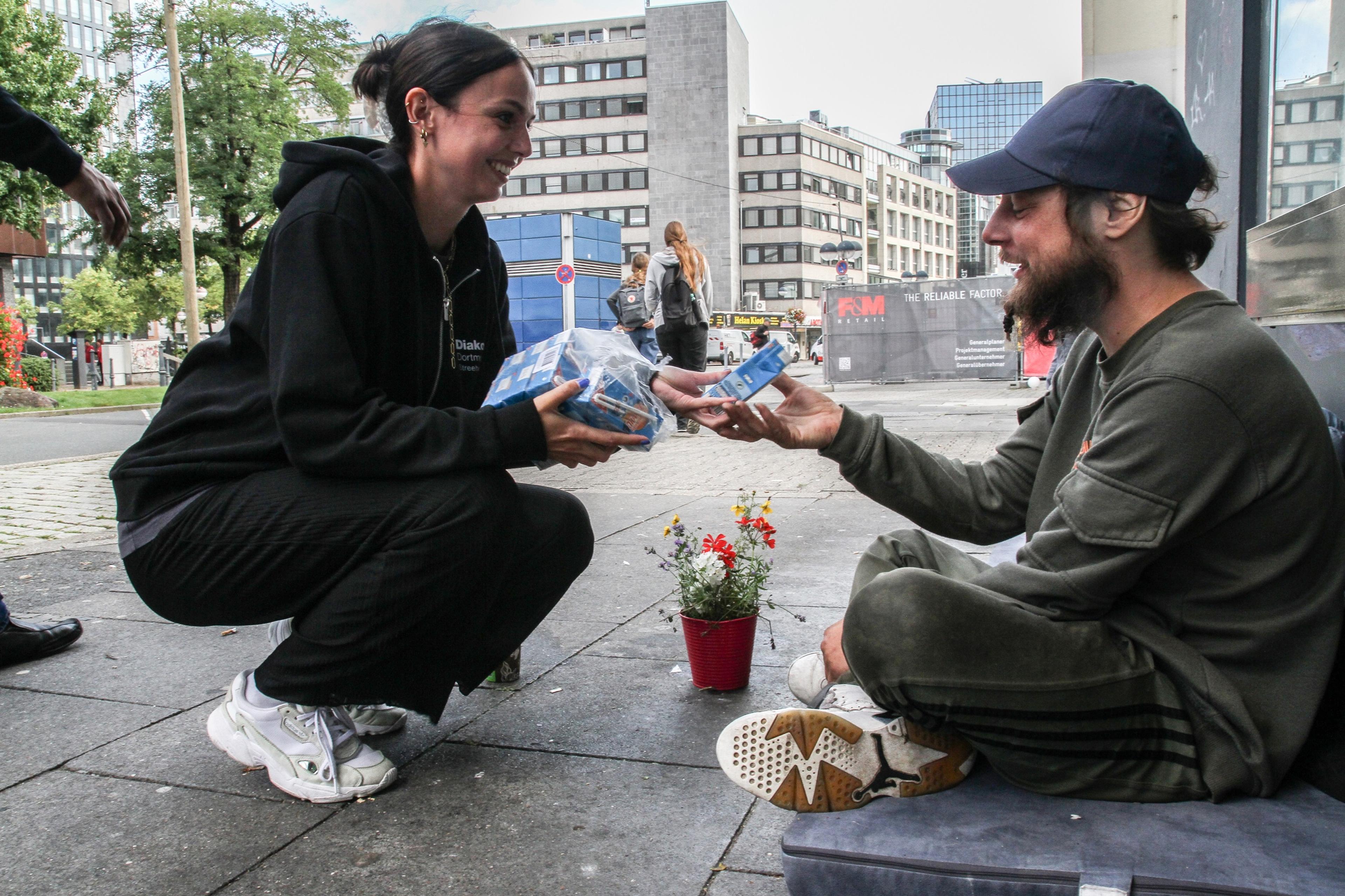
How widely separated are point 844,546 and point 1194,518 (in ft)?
11.6

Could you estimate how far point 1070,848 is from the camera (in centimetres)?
160

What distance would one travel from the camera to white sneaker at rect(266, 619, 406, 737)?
8.83 ft

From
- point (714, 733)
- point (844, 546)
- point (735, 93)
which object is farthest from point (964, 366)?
point (735, 93)

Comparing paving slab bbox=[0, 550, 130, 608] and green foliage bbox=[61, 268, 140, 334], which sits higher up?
green foliage bbox=[61, 268, 140, 334]

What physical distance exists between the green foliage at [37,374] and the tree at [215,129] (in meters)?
10.9

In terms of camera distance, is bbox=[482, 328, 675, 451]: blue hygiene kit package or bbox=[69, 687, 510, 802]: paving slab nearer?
bbox=[482, 328, 675, 451]: blue hygiene kit package

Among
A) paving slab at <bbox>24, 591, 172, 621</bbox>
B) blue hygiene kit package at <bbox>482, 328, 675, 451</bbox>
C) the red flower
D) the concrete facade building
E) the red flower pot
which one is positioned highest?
the concrete facade building

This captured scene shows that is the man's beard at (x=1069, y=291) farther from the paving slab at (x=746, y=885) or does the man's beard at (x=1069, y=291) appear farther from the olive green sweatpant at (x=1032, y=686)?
the paving slab at (x=746, y=885)

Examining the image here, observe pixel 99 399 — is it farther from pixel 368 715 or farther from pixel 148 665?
pixel 368 715

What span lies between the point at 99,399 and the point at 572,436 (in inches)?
968

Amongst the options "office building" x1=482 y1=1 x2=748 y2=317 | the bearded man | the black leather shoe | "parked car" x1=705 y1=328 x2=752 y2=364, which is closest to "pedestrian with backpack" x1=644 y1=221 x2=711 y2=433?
the black leather shoe

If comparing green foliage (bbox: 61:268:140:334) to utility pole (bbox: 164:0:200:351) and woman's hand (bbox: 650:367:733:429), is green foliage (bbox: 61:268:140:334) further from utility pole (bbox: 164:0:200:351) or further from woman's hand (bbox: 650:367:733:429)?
woman's hand (bbox: 650:367:733:429)

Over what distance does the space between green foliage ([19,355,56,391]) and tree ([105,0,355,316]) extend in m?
10.9

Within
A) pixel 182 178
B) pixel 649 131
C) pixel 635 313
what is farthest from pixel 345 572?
pixel 649 131
